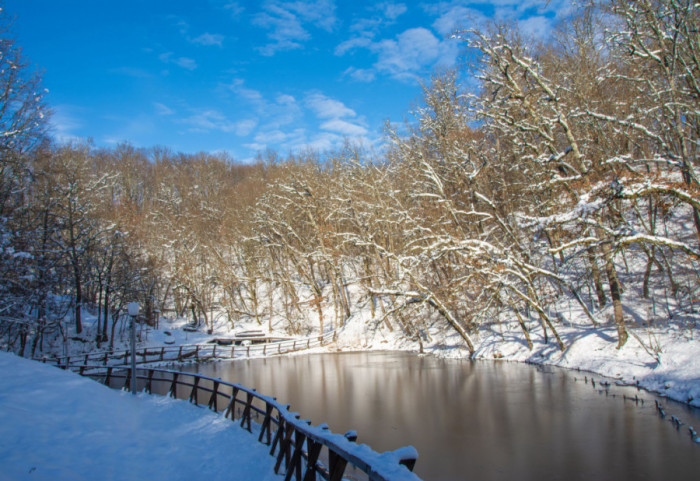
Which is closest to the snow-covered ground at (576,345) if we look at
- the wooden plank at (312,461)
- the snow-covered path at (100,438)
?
the wooden plank at (312,461)

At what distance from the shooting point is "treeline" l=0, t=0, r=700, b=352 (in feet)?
48.6

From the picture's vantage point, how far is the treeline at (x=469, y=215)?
583 inches

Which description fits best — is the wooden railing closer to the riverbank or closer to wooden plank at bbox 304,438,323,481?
the riverbank

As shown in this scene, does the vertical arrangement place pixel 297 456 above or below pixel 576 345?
above

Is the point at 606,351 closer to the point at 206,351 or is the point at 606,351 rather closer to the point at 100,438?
the point at 100,438

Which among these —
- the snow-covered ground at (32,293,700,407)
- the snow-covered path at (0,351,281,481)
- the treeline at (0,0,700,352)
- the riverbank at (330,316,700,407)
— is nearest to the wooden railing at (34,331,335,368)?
the snow-covered ground at (32,293,700,407)

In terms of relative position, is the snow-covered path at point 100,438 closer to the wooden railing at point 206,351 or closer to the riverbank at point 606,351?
the riverbank at point 606,351

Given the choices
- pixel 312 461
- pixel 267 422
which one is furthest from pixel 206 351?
pixel 312 461

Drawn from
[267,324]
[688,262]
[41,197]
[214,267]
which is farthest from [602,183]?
[214,267]

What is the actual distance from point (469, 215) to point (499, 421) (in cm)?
1745

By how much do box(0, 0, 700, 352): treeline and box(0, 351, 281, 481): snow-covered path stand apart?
10.5 meters

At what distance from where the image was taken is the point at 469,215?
92.2ft

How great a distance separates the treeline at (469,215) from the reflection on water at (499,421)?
12.9 ft

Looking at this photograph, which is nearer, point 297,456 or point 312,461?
point 312,461
